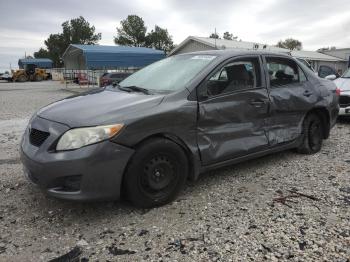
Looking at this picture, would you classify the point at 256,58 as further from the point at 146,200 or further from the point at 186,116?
the point at 146,200

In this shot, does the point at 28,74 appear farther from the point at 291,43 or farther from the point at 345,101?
the point at 291,43

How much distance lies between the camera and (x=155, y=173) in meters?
3.60

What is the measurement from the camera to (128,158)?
133 inches

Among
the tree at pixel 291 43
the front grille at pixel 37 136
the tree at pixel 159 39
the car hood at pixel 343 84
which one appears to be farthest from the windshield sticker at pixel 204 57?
the tree at pixel 291 43

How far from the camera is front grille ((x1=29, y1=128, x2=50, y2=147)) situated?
345 centimetres

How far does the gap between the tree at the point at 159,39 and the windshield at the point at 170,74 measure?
7527 cm

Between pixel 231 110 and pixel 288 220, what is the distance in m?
1.41

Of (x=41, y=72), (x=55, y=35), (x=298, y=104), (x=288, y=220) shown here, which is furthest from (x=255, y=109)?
(x=55, y=35)

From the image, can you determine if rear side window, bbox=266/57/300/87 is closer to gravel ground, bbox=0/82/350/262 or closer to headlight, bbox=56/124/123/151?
gravel ground, bbox=0/82/350/262

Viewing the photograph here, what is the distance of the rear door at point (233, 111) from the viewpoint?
13.1 feet

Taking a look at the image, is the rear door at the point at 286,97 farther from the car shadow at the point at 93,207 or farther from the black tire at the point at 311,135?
the car shadow at the point at 93,207

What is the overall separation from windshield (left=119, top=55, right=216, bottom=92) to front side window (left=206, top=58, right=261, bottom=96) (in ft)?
0.68

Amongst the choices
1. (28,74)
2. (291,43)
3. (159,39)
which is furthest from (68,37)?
(291,43)

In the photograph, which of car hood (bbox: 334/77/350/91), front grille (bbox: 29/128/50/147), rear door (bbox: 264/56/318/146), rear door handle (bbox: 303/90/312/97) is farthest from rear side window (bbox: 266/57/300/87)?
car hood (bbox: 334/77/350/91)
